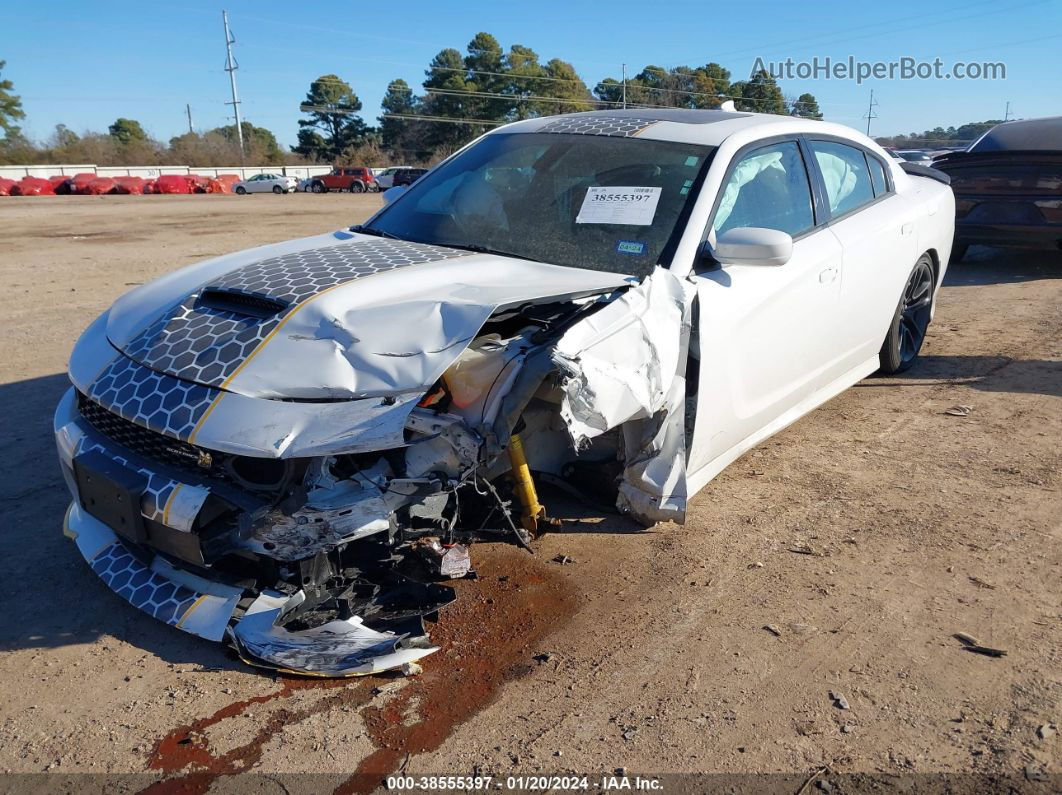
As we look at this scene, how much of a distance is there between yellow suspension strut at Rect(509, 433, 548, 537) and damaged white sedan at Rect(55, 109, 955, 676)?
0.6 inches

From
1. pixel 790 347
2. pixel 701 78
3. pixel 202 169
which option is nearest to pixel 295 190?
pixel 202 169

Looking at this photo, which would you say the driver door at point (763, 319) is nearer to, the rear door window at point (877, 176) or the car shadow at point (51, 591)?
the rear door window at point (877, 176)

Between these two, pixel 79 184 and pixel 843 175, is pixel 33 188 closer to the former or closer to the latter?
pixel 79 184

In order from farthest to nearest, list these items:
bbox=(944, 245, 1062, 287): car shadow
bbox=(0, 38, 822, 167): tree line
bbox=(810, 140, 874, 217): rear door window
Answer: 1. bbox=(0, 38, 822, 167): tree line
2. bbox=(944, 245, 1062, 287): car shadow
3. bbox=(810, 140, 874, 217): rear door window

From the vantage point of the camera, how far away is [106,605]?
9.63 feet

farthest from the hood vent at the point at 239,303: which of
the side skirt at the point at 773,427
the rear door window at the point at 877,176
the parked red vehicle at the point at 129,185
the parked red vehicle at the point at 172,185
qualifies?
the parked red vehicle at the point at 172,185

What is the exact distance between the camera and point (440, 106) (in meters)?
80.1

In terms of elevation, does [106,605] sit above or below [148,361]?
below

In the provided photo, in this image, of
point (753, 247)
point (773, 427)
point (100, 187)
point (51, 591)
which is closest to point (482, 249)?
point (753, 247)

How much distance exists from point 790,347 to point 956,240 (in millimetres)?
6722

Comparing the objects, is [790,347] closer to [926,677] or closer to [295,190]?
[926,677]

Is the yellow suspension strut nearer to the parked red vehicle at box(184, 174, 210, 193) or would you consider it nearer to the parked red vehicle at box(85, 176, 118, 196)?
the parked red vehicle at box(85, 176, 118, 196)

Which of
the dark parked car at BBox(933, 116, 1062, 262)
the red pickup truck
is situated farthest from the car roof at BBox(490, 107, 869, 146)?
the red pickup truck

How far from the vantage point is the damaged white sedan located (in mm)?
2520
